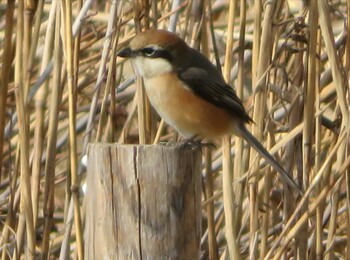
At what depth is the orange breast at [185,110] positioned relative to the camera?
2.81m

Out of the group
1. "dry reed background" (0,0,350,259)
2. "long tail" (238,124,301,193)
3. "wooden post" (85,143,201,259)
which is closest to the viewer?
"wooden post" (85,143,201,259)

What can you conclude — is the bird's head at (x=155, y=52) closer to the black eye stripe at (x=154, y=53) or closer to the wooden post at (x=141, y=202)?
the black eye stripe at (x=154, y=53)

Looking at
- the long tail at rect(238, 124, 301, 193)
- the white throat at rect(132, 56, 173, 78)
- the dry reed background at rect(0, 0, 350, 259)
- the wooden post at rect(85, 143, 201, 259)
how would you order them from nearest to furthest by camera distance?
1. the wooden post at rect(85, 143, 201, 259)
2. the dry reed background at rect(0, 0, 350, 259)
3. the long tail at rect(238, 124, 301, 193)
4. the white throat at rect(132, 56, 173, 78)

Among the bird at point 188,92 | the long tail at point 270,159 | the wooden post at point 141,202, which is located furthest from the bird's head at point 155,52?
the wooden post at point 141,202

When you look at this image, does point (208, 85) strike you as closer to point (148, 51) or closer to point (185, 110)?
point (185, 110)

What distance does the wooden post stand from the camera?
1.78 meters

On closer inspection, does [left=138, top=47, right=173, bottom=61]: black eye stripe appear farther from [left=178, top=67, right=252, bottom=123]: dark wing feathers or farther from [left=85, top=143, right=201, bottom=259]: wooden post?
[left=85, top=143, right=201, bottom=259]: wooden post

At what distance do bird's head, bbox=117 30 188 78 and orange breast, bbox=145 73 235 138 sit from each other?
0.12ft

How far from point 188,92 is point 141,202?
1.13m

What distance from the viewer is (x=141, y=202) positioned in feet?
5.84

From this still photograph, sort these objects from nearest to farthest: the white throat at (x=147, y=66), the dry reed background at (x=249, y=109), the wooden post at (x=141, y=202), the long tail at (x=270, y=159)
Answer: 1. the wooden post at (x=141, y=202)
2. the dry reed background at (x=249, y=109)
3. the long tail at (x=270, y=159)
4. the white throat at (x=147, y=66)

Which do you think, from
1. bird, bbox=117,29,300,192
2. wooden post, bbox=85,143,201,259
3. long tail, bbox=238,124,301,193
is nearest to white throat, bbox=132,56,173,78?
bird, bbox=117,29,300,192

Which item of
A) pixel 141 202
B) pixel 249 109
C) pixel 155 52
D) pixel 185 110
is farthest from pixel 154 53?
pixel 141 202

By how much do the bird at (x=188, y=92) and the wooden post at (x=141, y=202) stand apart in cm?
94
